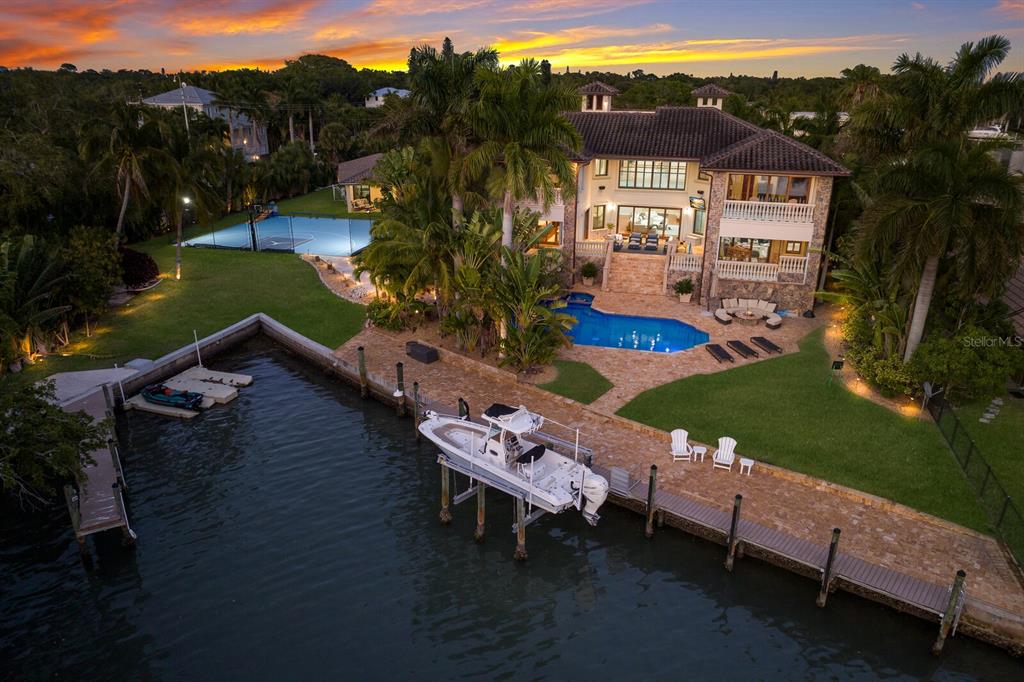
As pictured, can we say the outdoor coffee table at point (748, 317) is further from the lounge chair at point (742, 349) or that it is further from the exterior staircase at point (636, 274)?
the exterior staircase at point (636, 274)

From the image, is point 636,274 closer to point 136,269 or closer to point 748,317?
point 748,317

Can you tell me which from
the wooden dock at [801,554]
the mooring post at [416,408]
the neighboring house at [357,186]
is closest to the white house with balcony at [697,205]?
the mooring post at [416,408]

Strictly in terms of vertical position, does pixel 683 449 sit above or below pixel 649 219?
below

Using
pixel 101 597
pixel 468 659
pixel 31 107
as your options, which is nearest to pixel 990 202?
pixel 468 659

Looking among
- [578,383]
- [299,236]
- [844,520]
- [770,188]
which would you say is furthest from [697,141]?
[299,236]

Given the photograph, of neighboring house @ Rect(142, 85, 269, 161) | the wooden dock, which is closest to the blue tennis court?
neighboring house @ Rect(142, 85, 269, 161)

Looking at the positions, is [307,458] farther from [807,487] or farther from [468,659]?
[807,487]
